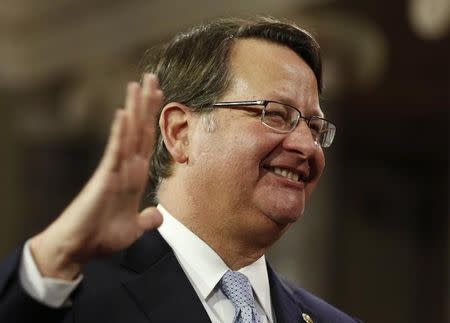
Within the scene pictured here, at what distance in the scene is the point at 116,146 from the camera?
6.99 ft

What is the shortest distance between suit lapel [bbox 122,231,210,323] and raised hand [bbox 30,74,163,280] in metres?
0.42

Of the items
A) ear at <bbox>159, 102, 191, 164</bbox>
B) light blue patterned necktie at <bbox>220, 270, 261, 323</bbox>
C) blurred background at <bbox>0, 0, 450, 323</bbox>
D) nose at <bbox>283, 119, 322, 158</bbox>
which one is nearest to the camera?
light blue patterned necktie at <bbox>220, 270, 261, 323</bbox>

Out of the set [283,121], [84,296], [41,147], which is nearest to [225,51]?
[283,121]

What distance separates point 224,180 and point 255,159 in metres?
0.12

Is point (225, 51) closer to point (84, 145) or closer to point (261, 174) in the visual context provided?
point (261, 174)

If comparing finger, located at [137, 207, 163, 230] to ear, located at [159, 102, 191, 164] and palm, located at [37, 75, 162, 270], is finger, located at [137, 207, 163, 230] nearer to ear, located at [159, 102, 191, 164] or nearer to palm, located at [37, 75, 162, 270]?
palm, located at [37, 75, 162, 270]

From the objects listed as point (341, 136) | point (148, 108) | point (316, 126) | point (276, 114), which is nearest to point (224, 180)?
point (276, 114)

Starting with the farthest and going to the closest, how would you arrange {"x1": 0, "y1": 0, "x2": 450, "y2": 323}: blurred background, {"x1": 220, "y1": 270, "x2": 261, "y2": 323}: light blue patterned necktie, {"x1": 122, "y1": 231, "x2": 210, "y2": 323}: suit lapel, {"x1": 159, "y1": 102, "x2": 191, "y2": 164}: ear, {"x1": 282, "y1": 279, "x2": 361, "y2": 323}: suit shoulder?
{"x1": 0, "y1": 0, "x2": 450, "y2": 323}: blurred background
{"x1": 282, "y1": 279, "x2": 361, "y2": 323}: suit shoulder
{"x1": 159, "y1": 102, "x2": 191, "y2": 164}: ear
{"x1": 220, "y1": 270, "x2": 261, "y2": 323}: light blue patterned necktie
{"x1": 122, "y1": 231, "x2": 210, "y2": 323}: suit lapel

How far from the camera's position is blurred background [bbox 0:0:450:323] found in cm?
1056

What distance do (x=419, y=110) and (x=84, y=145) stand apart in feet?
14.9

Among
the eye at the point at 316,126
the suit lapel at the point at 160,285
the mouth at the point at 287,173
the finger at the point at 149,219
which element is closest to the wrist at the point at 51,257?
the finger at the point at 149,219

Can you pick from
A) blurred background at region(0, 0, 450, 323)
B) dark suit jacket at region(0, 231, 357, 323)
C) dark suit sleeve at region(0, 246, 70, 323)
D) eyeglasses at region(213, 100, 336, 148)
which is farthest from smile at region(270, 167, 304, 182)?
blurred background at region(0, 0, 450, 323)

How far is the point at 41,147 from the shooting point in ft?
41.5

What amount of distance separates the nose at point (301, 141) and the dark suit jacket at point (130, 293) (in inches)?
19.0
